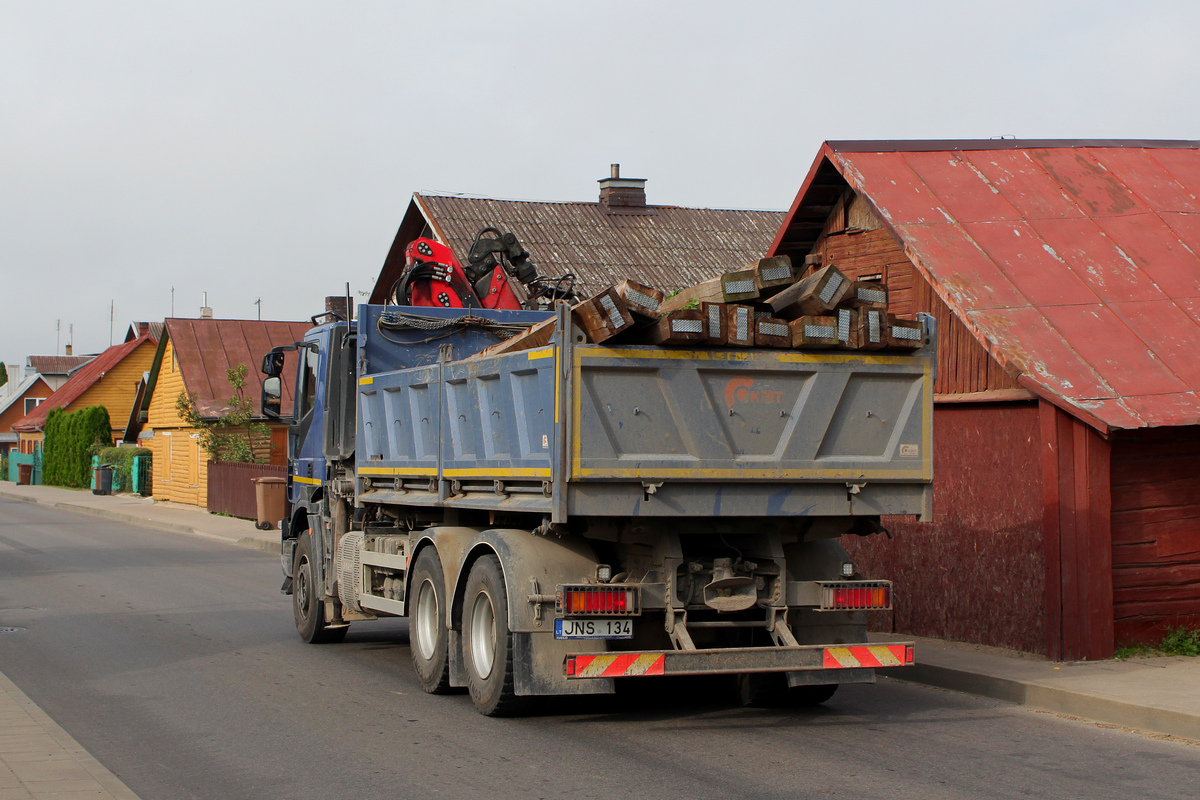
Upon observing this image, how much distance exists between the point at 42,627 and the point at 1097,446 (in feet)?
34.2

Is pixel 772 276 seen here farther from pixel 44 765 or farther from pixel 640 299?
pixel 44 765

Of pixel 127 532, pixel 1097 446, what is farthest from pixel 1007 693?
pixel 127 532

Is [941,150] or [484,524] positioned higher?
[941,150]

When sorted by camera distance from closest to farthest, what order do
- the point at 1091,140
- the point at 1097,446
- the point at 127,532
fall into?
1. the point at 1097,446
2. the point at 1091,140
3. the point at 127,532

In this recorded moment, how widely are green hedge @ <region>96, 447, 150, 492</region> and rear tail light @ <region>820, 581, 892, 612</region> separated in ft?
147

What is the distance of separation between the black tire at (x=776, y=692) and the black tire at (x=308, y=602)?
4.57 meters

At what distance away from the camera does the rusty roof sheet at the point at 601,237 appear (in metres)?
30.8

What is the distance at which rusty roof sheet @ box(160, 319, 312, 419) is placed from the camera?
42906mm

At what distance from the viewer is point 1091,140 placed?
14.5 metres

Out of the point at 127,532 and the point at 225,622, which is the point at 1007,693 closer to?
the point at 225,622

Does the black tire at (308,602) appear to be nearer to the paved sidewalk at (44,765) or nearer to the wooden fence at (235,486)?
the paved sidewalk at (44,765)

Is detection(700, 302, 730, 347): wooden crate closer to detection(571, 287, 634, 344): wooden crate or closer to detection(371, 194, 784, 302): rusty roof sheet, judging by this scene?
detection(571, 287, 634, 344): wooden crate

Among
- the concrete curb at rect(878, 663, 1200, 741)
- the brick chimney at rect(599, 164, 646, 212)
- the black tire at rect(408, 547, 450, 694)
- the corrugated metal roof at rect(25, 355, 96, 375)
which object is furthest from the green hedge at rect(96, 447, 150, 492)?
the corrugated metal roof at rect(25, 355, 96, 375)

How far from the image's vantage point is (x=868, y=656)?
8312mm
